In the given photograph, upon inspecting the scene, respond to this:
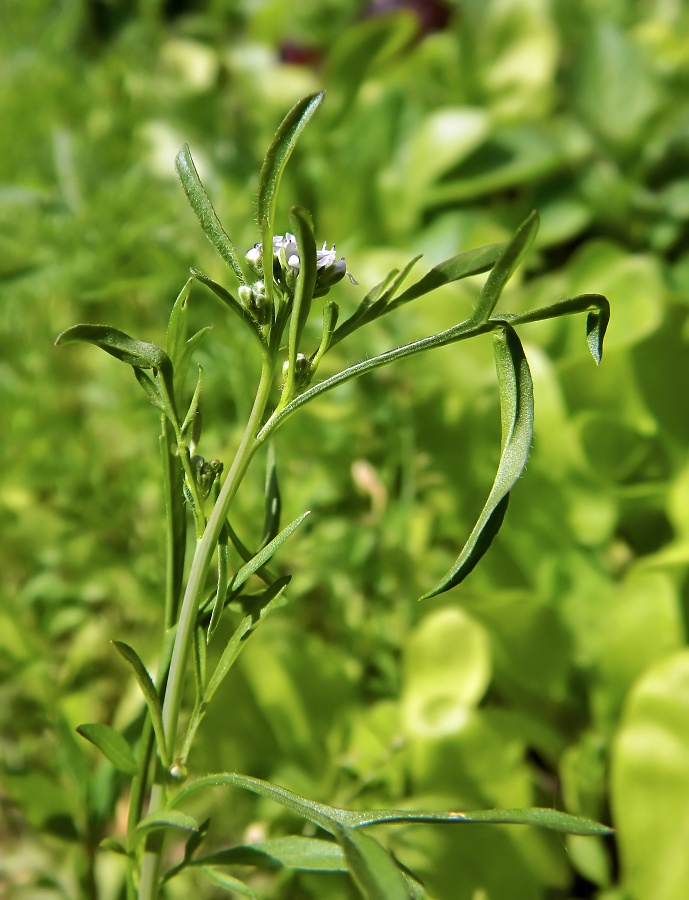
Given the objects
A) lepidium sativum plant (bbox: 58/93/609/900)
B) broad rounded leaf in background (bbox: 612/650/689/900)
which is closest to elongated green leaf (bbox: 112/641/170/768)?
lepidium sativum plant (bbox: 58/93/609/900)

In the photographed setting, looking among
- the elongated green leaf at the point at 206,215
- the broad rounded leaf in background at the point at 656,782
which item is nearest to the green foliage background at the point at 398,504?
the broad rounded leaf in background at the point at 656,782

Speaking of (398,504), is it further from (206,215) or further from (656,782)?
(206,215)

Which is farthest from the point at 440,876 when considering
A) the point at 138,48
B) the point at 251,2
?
the point at 251,2

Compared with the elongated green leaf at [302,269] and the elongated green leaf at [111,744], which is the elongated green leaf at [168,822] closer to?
the elongated green leaf at [111,744]

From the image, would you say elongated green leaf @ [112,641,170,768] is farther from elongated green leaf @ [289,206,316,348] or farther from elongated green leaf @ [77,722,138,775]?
elongated green leaf @ [289,206,316,348]

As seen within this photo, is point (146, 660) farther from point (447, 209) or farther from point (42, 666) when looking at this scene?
point (447, 209)
